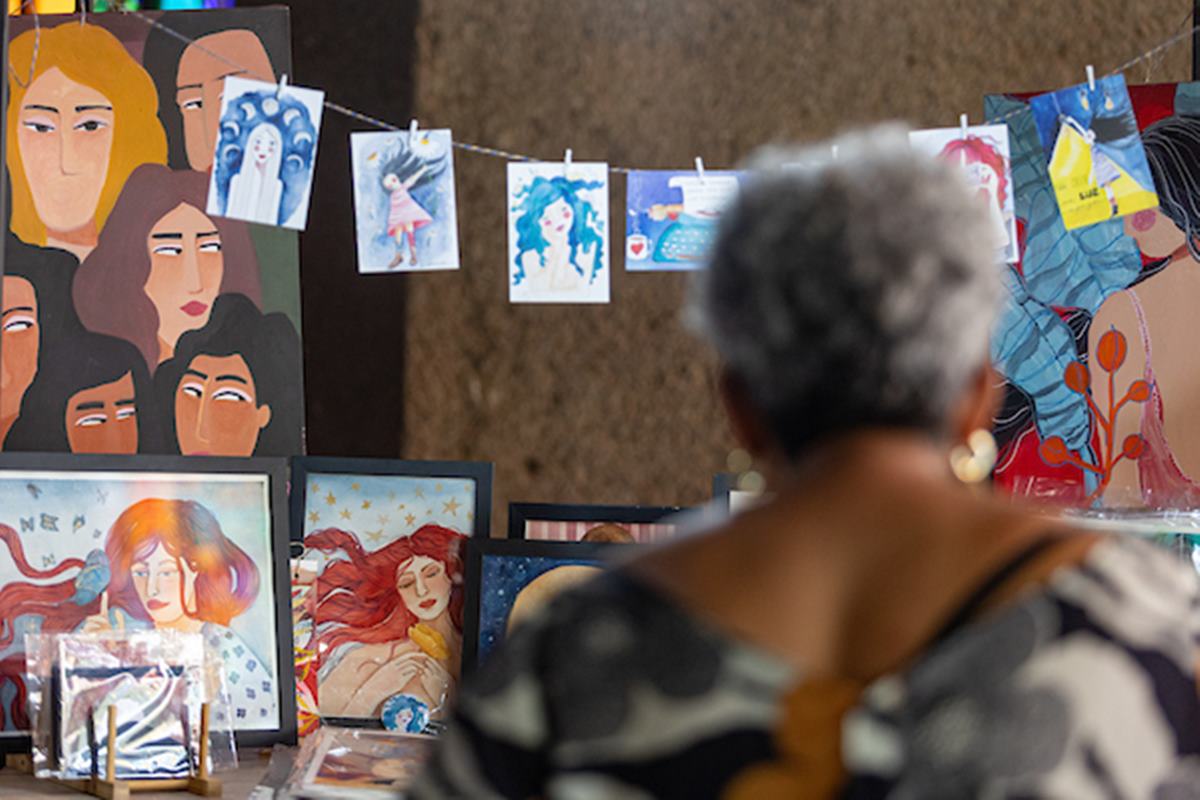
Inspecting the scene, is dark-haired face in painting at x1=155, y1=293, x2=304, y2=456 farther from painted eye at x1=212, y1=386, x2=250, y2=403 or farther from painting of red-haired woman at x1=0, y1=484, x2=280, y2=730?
painting of red-haired woman at x1=0, y1=484, x2=280, y2=730

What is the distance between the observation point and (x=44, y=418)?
6.45ft

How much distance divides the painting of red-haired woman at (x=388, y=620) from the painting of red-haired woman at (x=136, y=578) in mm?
92

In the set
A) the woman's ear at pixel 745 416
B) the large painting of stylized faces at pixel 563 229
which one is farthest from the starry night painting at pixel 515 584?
the woman's ear at pixel 745 416

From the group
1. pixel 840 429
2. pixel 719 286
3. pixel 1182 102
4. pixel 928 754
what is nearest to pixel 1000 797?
pixel 928 754

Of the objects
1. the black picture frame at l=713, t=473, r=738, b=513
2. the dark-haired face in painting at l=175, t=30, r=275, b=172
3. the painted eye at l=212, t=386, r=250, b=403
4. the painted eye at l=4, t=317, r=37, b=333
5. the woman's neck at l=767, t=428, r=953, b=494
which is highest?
the dark-haired face in painting at l=175, t=30, r=275, b=172

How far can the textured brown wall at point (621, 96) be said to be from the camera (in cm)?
236

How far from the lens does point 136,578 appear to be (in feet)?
5.87

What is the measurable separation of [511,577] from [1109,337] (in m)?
0.98

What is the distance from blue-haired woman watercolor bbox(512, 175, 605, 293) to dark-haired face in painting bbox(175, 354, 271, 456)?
44 cm

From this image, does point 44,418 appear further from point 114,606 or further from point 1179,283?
point 1179,283

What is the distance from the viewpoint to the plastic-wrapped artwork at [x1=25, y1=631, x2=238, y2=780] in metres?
1.65

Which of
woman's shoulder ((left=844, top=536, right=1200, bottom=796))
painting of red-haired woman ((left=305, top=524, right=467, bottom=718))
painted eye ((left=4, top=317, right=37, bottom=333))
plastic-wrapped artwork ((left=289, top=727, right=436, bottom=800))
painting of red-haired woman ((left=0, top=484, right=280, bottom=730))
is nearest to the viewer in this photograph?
woman's shoulder ((left=844, top=536, right=1200, bottom=796))

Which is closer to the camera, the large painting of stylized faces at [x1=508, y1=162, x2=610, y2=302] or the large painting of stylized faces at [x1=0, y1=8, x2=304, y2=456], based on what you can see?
the large painting of stylized faces at [x1=0, y1=8, x2=304, y2=456]

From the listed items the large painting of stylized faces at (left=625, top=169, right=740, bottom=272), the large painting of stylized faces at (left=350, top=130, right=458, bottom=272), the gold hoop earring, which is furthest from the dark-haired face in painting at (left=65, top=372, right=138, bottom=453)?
the gold hoop earring
